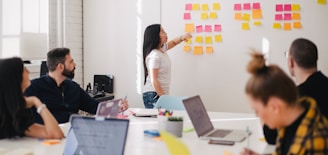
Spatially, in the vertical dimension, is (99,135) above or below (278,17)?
below

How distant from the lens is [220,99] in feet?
15.3

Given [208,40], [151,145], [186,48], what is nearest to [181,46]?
[186,48]

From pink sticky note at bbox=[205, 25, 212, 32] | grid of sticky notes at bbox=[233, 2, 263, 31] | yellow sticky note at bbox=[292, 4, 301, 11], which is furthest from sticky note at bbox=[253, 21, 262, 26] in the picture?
pink sticky note at bbox=[205, 25, 212, 32]

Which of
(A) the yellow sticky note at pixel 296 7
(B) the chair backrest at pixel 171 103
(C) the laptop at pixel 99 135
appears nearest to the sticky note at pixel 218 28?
(A) the yellow sticky note at pixel 296 7

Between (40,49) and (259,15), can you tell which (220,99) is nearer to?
(259,15)

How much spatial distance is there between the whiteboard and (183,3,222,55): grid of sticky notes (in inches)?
0.4

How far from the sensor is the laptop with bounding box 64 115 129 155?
176 cm

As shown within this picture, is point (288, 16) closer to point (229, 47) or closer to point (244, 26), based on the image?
point (244, 26)

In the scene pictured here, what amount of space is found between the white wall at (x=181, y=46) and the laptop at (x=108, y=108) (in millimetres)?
1979

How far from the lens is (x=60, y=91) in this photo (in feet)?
10.7

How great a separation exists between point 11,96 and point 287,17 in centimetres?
305

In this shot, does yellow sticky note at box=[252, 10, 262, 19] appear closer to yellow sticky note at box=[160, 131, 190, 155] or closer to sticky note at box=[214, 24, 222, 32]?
sticky note at box=[214, 24, 222, 32]

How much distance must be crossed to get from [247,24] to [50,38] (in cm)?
222

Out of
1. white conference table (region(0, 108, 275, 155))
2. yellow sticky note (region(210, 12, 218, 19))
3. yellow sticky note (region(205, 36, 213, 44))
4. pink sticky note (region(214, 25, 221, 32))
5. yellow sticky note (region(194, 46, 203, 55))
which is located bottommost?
white conference table (region(0, 108, 275, 155))
